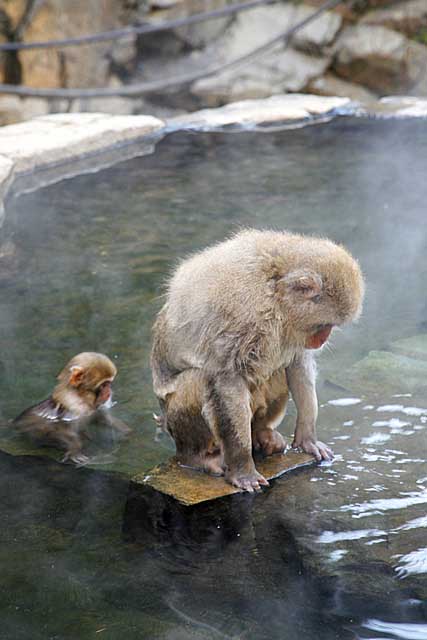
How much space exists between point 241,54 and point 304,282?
10.7 metres

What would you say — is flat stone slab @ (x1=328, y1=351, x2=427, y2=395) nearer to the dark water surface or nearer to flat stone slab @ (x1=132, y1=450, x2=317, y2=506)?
the dark water surface

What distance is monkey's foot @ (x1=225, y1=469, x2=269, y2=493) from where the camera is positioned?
12.8ft

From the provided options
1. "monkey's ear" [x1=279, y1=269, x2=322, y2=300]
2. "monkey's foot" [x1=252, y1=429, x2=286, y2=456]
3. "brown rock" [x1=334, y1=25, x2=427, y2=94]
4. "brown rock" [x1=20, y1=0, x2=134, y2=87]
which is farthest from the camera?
"brown rock" [x1=334, y1=25, x2=427, y2=94]

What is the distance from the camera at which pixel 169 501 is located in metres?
3.84

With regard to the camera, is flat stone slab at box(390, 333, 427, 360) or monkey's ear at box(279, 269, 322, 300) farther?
flat stone slab at box(390, 333, 427, 360)

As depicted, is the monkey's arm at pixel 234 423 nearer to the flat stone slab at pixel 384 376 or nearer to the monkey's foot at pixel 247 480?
the monkey's foot at pixel 247 480

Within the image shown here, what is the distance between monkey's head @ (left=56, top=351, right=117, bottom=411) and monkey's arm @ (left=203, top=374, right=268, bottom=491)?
Answer: 122cm

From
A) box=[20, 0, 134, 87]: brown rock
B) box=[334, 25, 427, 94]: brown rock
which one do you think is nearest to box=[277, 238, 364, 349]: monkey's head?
box=[20, 0, 134, 87]: brown rock

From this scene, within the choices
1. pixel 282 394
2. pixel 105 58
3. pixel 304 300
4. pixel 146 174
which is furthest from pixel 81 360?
pixel 105 58

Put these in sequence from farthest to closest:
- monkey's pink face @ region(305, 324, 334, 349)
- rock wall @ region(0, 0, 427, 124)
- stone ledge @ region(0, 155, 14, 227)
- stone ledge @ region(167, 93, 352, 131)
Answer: rock wall @ region(0, 0, 427, 124) < stone ledge @ region(167, 93, 352, 131) < stone ledge @ region(0, 155, 14, 227) < monkey's pink face @ region(305, 324, 334, 349)

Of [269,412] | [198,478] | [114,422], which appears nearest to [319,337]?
[269,412]

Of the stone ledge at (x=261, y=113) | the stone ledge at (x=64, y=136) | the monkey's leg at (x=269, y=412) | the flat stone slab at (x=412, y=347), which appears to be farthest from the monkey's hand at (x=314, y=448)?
the stone ledge at (x=261, y=113)

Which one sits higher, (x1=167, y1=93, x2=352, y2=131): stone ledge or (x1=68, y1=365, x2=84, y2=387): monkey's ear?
(x1=68, y1=365, x2=84, y2=387): monkey's ear

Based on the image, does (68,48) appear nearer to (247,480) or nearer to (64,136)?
(64,136)
